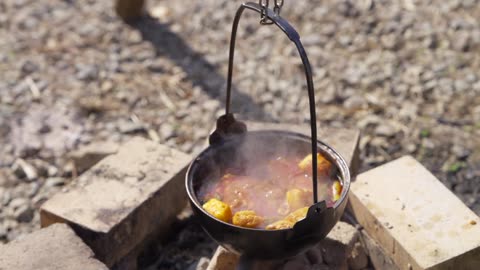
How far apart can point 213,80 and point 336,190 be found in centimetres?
267

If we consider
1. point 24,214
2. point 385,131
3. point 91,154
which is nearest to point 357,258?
point 385,131

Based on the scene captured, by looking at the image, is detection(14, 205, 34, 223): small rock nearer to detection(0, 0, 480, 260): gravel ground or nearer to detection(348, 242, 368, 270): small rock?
detection(0, 0, 480, 260): gravel ground

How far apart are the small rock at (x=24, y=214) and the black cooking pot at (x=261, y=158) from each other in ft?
5.13

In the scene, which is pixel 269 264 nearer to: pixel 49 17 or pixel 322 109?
pixel 322 109

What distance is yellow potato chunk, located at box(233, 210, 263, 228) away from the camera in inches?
112

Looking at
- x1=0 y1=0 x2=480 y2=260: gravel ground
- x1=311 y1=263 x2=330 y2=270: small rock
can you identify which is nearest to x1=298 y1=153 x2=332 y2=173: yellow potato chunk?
x1=311 y1=263 x2=330 y2=270: small rock

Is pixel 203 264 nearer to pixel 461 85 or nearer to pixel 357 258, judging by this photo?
pixel 357 258

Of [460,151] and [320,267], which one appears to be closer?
[320,267]

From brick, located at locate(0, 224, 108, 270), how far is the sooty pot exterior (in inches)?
26.5

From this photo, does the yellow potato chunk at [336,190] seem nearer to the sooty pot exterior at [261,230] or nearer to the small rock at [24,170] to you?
the sooty pot exterior at [261,230]

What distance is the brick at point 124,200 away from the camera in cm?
348

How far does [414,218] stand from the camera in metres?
3.42

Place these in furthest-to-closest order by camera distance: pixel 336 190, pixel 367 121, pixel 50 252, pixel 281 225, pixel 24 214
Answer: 1. pixel 367 121
2. pixel 24 214
3. pixel 50 252
4. pixel 336 190
5. pixel 281 225

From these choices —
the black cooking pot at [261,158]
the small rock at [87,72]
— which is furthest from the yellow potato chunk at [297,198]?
the small rock at [87,72]
